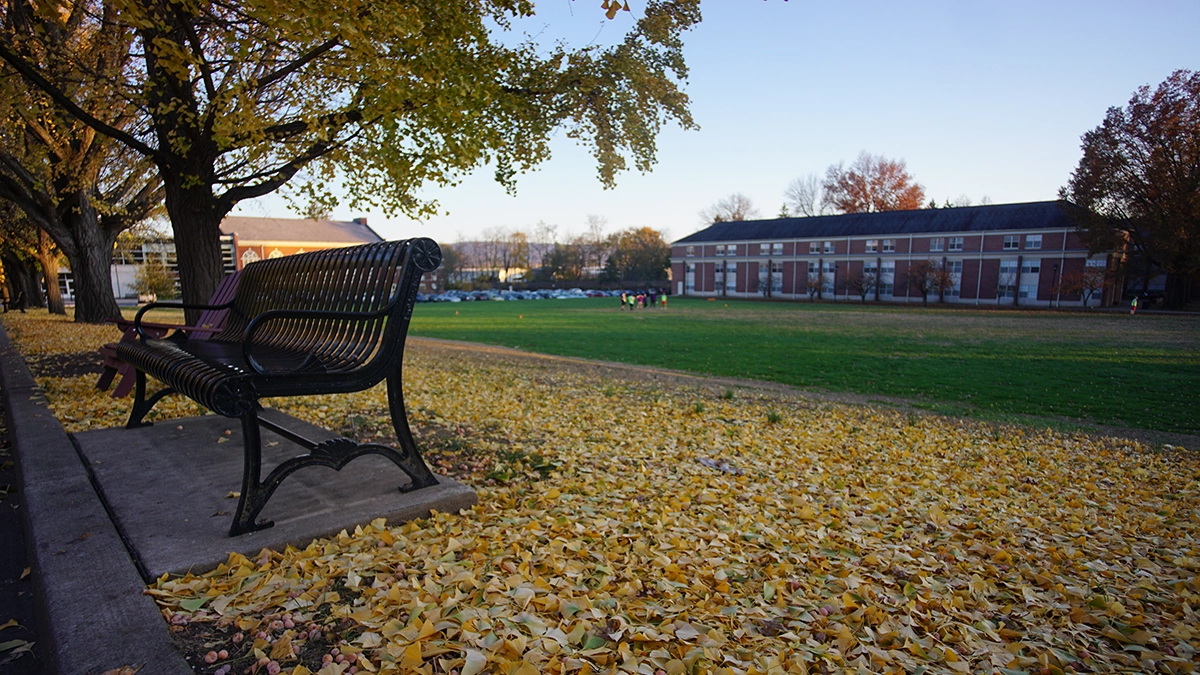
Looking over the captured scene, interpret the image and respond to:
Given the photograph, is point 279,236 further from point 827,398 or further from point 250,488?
point 250,488

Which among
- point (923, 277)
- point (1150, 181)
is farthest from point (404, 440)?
point (923, 277)

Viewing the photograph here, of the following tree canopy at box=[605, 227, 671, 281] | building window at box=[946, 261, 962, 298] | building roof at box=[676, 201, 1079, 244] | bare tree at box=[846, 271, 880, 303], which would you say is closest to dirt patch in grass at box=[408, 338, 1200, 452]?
building roof at box=[676, 201, 1079, 244]

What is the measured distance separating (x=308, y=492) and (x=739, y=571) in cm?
227

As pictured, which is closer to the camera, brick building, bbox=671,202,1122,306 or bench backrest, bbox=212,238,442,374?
bench backrest, bbox=212,238,442,374

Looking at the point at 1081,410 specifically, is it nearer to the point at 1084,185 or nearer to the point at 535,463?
the point at 535,463

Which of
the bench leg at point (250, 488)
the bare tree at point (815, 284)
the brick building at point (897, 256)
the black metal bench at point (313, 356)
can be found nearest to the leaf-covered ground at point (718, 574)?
the bench leg at point (250, 488)

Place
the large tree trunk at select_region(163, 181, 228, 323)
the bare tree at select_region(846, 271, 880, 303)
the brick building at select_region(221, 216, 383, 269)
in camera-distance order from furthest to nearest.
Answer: the brick building at select_region(221, 216, 383, 269), the bare tree at select_region(846, 271, 880, 303), the large tree trunk at select_region(163, 181, 228, 323)

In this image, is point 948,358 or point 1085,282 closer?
point 948,358

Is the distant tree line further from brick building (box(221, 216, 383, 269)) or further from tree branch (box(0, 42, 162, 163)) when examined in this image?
tree branch (box(0, 42, 162, 163))

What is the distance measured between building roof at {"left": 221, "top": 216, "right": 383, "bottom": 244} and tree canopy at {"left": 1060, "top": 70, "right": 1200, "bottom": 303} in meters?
71.1

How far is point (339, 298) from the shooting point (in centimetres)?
392

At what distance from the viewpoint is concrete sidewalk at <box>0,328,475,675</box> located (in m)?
1.95

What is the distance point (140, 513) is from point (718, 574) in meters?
2.72

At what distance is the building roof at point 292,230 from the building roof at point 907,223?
1782 inches
